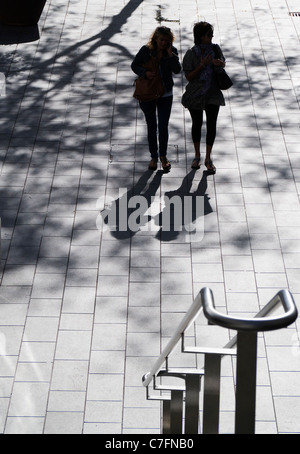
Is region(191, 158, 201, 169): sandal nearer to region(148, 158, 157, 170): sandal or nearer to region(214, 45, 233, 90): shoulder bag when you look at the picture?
region(148, 158, 157, 170): sandal

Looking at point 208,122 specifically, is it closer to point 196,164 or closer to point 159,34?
point 196,164

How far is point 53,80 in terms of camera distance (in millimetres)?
10672

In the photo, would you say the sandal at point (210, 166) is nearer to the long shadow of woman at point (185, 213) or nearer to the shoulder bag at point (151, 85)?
the long shadow of woman at point (185, 213)

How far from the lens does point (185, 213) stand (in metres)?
7.97

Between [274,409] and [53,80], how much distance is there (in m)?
6.44

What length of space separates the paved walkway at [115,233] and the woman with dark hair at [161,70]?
1.55 feet

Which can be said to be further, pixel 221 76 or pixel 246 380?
pixel 221 76

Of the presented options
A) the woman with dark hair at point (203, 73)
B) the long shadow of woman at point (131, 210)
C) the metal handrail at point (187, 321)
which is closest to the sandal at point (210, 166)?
the woman with dark hair at point (203, 73)

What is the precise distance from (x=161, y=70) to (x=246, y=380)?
5765mm

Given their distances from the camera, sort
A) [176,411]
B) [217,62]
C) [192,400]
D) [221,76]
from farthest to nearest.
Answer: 1. [221,76]
2. [217,62]
3. [176,411]
4. [192,400]

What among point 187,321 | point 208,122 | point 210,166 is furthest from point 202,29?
point 187,321
